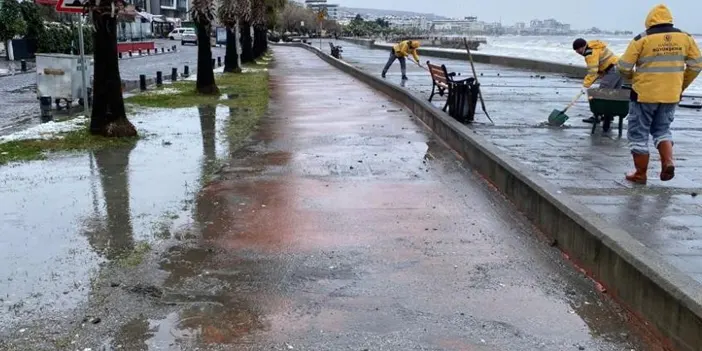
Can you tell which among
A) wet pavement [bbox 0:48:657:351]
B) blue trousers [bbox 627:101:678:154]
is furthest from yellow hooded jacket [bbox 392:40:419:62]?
blue trousers [bbox 627:101:678:154]

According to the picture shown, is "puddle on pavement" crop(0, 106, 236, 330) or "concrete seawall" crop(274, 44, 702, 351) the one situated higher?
"concrete seawall" crop(274, 44, 702, 351)

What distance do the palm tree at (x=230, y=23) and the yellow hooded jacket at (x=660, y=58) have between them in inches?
755

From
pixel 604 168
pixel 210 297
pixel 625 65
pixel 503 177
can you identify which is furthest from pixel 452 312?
pixel 604 168

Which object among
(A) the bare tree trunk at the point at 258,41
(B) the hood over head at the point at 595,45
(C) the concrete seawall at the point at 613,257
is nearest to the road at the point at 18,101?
(C) the concrete seawall at the point at 613,257

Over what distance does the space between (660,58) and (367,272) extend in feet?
12.8

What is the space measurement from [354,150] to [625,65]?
4.26 meters

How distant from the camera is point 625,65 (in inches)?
280

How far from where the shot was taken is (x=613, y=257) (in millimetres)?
4820

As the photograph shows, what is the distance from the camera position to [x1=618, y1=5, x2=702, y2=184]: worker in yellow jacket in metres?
6.98

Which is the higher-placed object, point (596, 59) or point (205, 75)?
point (596, 59)

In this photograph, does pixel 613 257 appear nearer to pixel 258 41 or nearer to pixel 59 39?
pixel 258 41

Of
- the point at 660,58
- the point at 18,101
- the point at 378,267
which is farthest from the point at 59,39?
the point at 378,267

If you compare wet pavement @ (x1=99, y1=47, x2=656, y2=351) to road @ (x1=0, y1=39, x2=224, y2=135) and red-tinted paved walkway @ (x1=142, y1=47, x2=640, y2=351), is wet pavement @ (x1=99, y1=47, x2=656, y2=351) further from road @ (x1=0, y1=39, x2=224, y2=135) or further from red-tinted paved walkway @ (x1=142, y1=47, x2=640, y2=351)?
road @ (x1=0, y1=39, x2=224, y2=135)

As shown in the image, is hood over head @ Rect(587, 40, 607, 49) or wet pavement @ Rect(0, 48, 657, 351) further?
hood over head @ Rect(587, 40, 607, 49)
